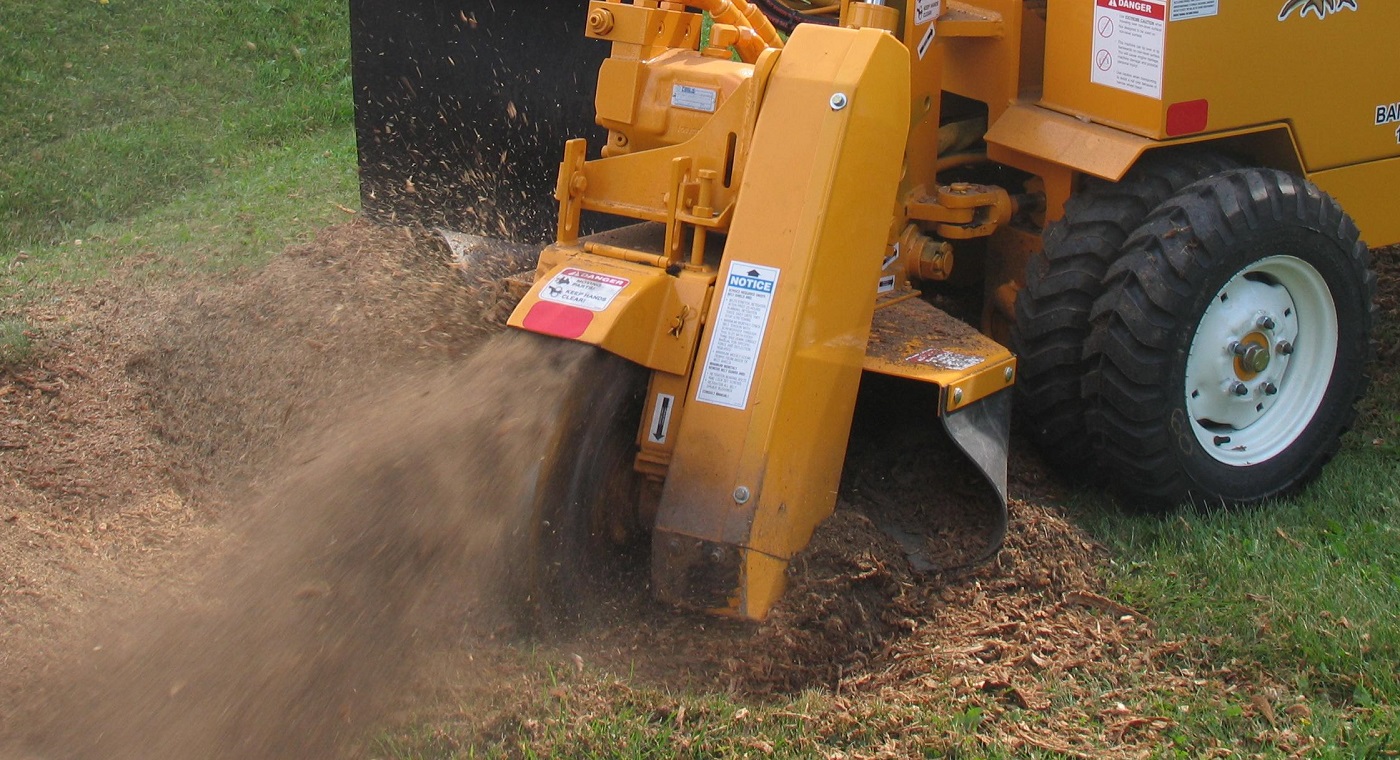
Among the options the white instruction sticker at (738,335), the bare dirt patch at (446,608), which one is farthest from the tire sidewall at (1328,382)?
the white instruction sticker at (738,335)

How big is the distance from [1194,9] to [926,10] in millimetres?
707

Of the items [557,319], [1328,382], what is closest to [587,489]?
[557,319]

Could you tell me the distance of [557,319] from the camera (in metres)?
3.17

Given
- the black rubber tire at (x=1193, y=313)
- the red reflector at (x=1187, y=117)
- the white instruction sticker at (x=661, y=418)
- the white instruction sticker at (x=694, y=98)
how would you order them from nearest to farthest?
1. the white instruction sticker at (x=661, y=418)
2. the white instruction sticker at (x=694, y=98)
3. the black rubber tire at (x=1193, y=313)
4. the red reflector at (x=1187, y=117)

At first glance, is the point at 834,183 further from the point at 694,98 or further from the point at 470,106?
the point at 470,106

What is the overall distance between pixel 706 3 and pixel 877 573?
154 cm

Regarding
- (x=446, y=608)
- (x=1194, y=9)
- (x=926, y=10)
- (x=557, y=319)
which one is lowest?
(x=446, y=608)

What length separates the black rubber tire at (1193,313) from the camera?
12.3 ft

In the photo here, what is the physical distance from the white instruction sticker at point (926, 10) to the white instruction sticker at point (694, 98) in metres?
0.74

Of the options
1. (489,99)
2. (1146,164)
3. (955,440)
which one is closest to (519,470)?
(955,440)

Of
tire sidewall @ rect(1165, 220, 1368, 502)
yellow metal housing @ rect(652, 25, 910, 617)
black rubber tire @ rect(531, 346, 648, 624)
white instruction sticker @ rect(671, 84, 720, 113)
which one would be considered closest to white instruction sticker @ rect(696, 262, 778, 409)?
yellow metal housing @ rect(652, 25, 910, 617)

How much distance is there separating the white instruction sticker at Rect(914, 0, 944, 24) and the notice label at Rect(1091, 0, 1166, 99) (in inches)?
16.8

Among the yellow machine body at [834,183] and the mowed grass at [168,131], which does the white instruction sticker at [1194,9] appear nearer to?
the yellow machine body at [834,183]

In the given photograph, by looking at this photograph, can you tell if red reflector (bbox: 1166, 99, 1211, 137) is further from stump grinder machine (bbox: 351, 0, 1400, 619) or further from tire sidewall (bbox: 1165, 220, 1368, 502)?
tire sidewall (bbox: 1165, 220, 1368, 502)
